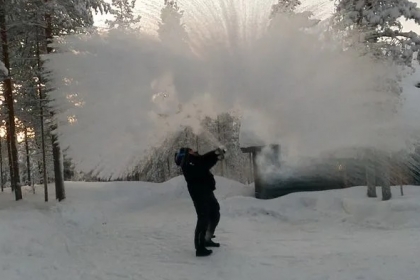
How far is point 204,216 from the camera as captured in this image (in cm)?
680

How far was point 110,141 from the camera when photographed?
298 inches

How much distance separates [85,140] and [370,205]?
641cm

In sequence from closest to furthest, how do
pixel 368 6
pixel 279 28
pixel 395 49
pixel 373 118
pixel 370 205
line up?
pixel 279 28, pixel 373 118, pixel 370 205, pixel 395 49, pixel 368 6

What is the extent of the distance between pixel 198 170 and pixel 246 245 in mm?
1638

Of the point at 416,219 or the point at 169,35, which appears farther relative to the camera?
the point at 416,219

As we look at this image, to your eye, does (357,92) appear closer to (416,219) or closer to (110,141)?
(416,219)

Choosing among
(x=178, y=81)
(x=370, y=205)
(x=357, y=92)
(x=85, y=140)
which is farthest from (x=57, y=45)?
(x=370, y=205)

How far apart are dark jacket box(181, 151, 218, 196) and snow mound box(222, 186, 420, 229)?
4069mm

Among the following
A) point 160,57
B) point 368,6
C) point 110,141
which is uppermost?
point 368,6

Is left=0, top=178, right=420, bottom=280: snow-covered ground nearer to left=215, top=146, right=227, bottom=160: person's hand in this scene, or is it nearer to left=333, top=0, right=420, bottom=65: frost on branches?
left=215, top=146, right=227, bottom=160: person's hand

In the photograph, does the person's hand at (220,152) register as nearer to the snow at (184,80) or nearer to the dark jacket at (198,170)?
the dark jacket at (198,170)

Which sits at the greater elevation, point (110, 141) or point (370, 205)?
point (110, 141)

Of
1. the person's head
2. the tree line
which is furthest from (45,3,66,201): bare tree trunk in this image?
the person's head

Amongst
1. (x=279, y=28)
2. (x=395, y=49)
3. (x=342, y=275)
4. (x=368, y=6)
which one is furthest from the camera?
(x=368, y=6)
